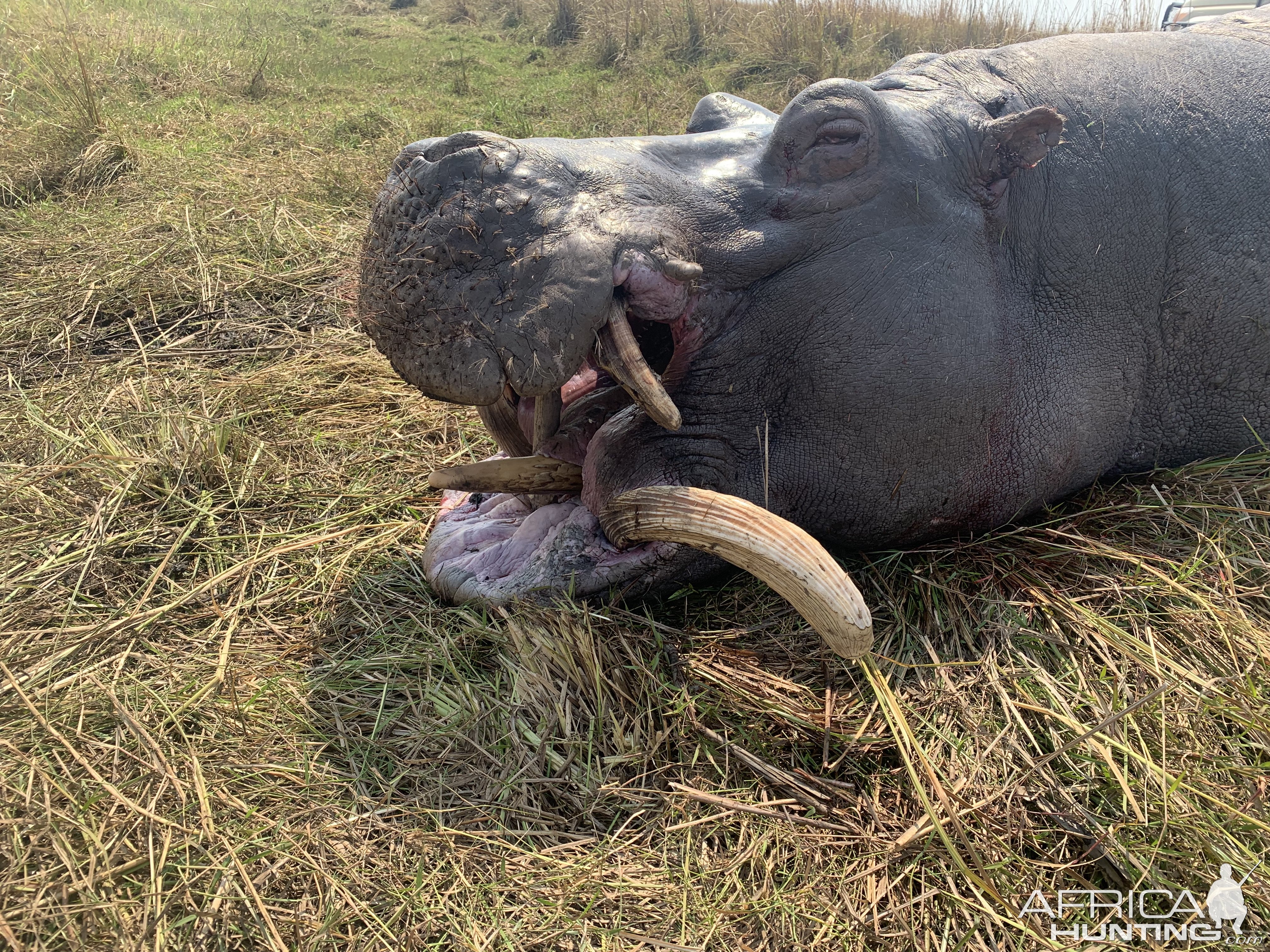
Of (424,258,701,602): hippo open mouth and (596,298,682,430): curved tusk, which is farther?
(424,258,701,602): hippo open mouth

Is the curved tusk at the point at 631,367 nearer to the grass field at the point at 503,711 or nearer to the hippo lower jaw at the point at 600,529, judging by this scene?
the hippo lower jaw at the point at 600,529

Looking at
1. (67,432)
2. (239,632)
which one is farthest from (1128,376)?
(67,432)

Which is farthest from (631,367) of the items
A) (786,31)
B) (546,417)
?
(786,31)

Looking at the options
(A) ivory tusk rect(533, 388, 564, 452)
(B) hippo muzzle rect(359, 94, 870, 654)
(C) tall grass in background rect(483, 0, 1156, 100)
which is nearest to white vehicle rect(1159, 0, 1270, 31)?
(C) tall grass in background rect(483, 0, 1156, 100)

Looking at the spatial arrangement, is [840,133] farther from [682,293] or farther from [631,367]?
[631,367]

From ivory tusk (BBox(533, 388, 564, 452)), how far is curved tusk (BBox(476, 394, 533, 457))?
110 mm

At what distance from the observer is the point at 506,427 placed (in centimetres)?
269

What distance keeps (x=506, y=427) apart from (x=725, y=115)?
1.17 m

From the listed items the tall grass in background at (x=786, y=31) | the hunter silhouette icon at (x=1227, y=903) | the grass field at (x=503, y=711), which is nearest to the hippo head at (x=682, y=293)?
the grass field at (x=503, y=711)

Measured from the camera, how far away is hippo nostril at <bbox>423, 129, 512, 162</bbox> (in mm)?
2062

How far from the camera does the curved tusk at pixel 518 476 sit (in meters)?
2.55

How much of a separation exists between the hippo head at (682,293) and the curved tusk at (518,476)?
4cm

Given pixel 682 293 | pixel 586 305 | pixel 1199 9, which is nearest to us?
pixel 586 305

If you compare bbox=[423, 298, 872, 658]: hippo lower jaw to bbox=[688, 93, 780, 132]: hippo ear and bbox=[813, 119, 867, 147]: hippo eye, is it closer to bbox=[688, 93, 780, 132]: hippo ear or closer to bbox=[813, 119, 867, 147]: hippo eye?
bbox=[813, 119, 867, 147]: hippo eye
